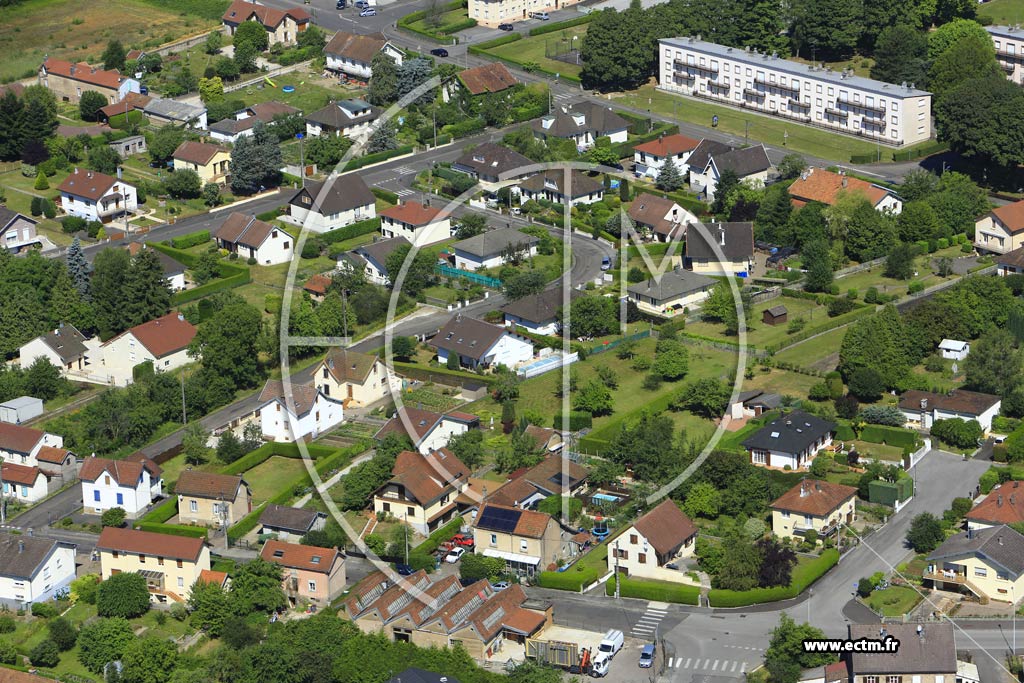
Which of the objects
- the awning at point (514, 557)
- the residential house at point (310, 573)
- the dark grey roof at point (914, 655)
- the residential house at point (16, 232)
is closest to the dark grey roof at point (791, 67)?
the residential house at point (16, 232)

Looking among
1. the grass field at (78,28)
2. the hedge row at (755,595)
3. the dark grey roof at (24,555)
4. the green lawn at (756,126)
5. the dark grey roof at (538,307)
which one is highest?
the dark grey roof at (24,555)

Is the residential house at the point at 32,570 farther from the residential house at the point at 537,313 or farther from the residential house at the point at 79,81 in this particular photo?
the residential house at the point at 79,81

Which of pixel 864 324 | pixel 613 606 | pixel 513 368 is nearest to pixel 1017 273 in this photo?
pixel 864 324

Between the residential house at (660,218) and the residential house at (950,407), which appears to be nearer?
the residential house at (950,407)

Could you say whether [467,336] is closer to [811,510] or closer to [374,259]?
[374,259]

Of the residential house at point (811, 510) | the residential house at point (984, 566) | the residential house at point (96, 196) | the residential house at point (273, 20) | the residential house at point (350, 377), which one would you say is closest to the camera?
the residential house at point (984, 566)

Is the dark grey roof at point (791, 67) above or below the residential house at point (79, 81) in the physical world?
above
